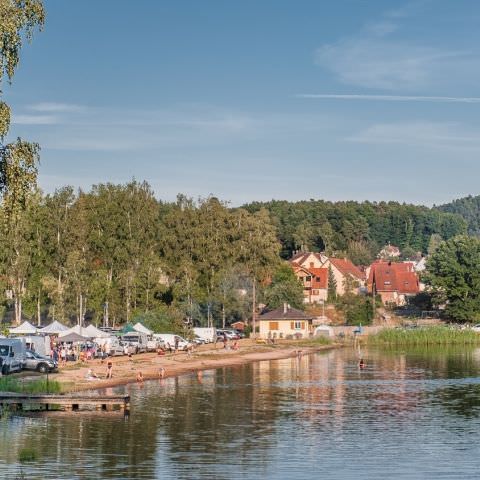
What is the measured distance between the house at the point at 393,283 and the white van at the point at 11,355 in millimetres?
122752

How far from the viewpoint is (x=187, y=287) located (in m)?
127

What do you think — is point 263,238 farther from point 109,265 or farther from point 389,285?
point 389,285

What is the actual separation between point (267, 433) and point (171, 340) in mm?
57620

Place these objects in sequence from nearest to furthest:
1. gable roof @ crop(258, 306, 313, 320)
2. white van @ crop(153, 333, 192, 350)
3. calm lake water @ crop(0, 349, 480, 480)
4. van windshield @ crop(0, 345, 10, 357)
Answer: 1. calm lake water @ crop(0, 349, 480, 480)
2. van windshield @ crop(0, 345, 10, 357)
3. white van @ crop(153, 333, 192, 350)
4. gable roof @ crop(258, 306, 313, 320)

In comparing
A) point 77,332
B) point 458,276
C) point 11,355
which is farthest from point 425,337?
point 11,355

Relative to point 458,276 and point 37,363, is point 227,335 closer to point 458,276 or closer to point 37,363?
point 458,276

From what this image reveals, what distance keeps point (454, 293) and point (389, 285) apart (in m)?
43.8

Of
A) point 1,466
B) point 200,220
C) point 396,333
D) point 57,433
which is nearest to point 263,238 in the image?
point 200,220

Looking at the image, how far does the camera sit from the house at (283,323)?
13350 centimetres

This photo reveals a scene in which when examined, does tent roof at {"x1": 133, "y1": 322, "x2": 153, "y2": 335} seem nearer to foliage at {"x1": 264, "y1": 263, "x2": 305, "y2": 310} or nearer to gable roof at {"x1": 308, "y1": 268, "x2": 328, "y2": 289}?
foliage at {"x1": 264, "y1": 263, "x2": 305, "y2": 310}

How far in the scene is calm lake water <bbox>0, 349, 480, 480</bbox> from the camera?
4056 cm

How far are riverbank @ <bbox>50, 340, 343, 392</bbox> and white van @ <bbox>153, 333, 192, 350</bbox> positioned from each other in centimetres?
198

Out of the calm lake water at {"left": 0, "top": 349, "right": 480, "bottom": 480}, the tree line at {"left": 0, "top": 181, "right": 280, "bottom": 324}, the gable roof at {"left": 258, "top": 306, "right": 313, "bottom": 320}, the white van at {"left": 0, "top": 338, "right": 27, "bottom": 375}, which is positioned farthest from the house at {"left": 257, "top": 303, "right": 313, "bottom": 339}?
the white van at {"left": 0, "top": 338, "right": 27, "bottom": 375}

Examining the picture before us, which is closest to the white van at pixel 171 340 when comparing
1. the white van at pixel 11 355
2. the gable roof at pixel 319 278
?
the white van at pixel 11 355
